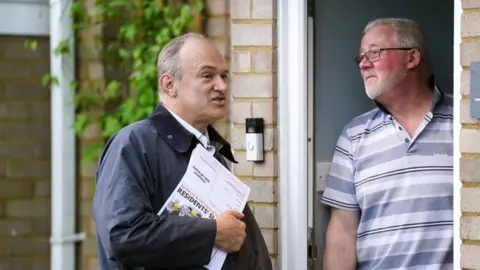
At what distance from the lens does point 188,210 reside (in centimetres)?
307

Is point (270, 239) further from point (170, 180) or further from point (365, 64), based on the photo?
point (170, 180)

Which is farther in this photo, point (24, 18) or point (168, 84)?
point (24, 18)

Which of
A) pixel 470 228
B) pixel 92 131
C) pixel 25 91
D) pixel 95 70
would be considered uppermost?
pixel 95 70

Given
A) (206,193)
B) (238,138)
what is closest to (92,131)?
(238,138)

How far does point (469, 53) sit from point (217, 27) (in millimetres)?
1721

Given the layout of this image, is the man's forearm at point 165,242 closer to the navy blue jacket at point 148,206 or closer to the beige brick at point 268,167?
the navy blue jacket at point 148,206

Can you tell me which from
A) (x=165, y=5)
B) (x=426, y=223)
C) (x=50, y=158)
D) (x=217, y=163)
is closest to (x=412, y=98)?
(x=426, y=223)

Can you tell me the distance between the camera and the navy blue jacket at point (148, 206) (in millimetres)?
2918

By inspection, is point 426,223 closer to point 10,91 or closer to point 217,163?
point 217,163

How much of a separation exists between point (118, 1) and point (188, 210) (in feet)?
7.14

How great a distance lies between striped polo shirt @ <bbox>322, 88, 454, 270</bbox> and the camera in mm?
3602

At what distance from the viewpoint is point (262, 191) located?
3873 mm

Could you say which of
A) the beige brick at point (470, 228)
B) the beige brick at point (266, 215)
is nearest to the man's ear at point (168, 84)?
the beige brick at point (266, 215)

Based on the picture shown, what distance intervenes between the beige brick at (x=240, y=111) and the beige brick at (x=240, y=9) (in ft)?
1.14
